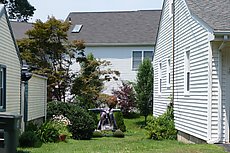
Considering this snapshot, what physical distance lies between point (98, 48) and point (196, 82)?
748 inches

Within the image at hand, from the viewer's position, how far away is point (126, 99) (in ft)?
101

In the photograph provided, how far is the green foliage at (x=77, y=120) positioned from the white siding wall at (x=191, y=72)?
12.4 feet

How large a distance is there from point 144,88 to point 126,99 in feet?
6.21

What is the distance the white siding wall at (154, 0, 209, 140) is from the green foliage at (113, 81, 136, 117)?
348 inches

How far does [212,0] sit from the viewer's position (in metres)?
16.2

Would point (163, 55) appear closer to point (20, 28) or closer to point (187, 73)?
point (187, 73)

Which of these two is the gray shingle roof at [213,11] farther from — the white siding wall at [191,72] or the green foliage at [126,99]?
the green foliage at [126,99]

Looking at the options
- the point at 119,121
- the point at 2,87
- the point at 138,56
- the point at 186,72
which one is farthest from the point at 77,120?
the point at 138,56

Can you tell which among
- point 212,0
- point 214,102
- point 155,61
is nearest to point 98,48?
point 155,61

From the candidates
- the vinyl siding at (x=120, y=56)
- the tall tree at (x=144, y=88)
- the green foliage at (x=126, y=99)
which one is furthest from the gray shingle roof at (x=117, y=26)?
the green foliage at (x=126, y=99)

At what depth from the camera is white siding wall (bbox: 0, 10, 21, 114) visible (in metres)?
15.4

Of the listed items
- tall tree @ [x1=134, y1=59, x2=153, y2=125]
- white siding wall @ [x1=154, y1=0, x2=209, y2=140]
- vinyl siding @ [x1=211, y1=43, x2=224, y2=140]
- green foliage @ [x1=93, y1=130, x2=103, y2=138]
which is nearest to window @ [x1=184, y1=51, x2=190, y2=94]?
white siding wall @ [x1=154, y1=0, x2=209, y2=140]

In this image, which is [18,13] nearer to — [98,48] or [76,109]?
[98,48]

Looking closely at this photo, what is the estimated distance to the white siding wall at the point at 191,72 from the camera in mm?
14477
